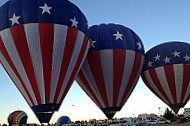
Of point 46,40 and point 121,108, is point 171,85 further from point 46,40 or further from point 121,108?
point 46,40

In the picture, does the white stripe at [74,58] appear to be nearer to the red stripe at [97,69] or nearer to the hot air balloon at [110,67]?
the red stripe at [97,69]

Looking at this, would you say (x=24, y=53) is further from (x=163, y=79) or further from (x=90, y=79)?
(x=163, y=79)

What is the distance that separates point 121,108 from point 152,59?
696cm

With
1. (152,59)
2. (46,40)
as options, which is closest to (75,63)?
(46,40)

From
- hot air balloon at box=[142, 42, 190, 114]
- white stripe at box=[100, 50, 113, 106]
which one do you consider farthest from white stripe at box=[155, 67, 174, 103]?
white stripe at box=[100, 50, 113, 106]

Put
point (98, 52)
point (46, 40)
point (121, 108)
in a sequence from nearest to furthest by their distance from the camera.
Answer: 1. point (46, 40)
2. point (98, 52)
3. point (121, 108)

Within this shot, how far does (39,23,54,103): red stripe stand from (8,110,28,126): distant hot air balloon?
25.2 meters

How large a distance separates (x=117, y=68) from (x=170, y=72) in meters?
7.14

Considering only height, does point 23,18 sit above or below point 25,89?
above

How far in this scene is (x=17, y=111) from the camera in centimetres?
4278

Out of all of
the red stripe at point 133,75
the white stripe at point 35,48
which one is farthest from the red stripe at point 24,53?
the red stripe at point 133,75

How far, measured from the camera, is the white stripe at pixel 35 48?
18.3 m

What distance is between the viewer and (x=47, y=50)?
60.7 feet

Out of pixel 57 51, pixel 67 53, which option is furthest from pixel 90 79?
pixel 57 51
